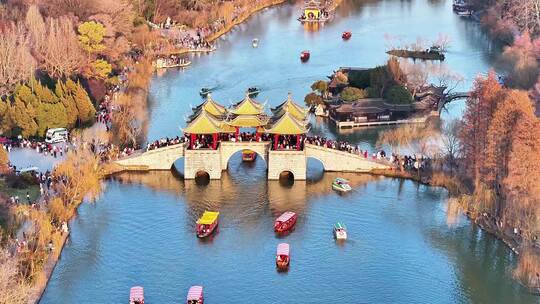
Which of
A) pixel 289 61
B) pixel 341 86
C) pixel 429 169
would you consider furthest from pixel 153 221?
pixel 289 61

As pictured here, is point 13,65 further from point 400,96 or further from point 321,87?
point 400,96

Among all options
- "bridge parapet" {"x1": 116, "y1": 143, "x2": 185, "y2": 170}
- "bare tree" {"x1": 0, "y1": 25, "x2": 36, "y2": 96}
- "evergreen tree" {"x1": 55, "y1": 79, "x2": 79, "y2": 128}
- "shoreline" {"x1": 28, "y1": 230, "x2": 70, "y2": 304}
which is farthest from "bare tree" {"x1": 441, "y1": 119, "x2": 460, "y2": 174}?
"bare tree" {"x1": 0, "y1": 25, "x2": 36, "y2": 96}

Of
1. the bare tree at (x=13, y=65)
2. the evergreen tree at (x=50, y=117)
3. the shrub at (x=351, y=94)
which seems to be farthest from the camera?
the shrub at (x=351, y=94)

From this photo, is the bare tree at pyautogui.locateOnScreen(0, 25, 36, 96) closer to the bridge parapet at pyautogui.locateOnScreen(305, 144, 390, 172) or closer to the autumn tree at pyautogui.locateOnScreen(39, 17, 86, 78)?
the autumn tree at pyautogui.locateOnScreen(39, 17, 86, 78)

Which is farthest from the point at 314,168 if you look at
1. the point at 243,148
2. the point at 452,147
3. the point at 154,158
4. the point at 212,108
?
the point at 154,158

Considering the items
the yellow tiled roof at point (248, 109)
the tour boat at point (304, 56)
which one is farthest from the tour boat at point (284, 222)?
the tour boat at point (304, 56)

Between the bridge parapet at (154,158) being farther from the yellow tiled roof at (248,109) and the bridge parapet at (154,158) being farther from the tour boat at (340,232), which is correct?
the tour boat at (340,232)
